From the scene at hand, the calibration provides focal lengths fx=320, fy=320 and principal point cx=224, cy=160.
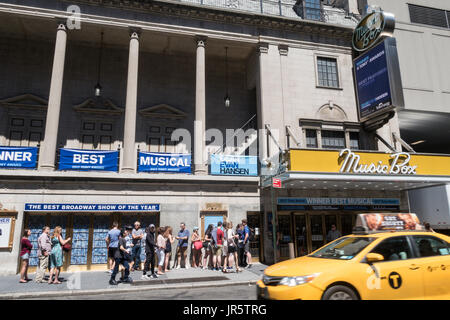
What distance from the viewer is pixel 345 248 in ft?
23.1

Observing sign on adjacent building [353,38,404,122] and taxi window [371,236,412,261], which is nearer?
taxi window [371,236,412,261]

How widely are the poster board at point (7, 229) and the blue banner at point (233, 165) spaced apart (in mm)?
9168

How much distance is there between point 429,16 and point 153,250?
969 inches

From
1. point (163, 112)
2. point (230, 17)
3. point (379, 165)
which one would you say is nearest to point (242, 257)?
point (379, 165)

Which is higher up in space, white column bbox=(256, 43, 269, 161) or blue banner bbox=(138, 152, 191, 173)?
white column bbox=(256, 43, 269, 161)

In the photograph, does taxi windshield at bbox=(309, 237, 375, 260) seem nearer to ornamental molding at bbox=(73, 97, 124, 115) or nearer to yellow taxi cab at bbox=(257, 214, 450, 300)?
yellow taxi cab at bbox=(257, 214, 450, 300)

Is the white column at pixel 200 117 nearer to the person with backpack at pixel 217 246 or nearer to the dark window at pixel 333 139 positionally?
the person with backpack at pixel 217 246

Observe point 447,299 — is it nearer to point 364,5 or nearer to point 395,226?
point 395,226

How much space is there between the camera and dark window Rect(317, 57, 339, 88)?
20.3 metres

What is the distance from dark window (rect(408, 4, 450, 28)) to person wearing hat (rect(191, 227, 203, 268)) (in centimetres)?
2091

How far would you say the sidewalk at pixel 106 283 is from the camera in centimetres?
987

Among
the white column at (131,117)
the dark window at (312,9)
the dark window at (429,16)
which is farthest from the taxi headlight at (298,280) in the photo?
the dark window at (429,16)

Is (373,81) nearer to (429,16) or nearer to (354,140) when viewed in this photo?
(354,140)

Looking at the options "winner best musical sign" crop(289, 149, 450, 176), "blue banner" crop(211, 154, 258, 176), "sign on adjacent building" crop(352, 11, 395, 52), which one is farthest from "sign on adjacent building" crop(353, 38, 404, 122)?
"blue banner" crop(211, 154, 258, 176)
